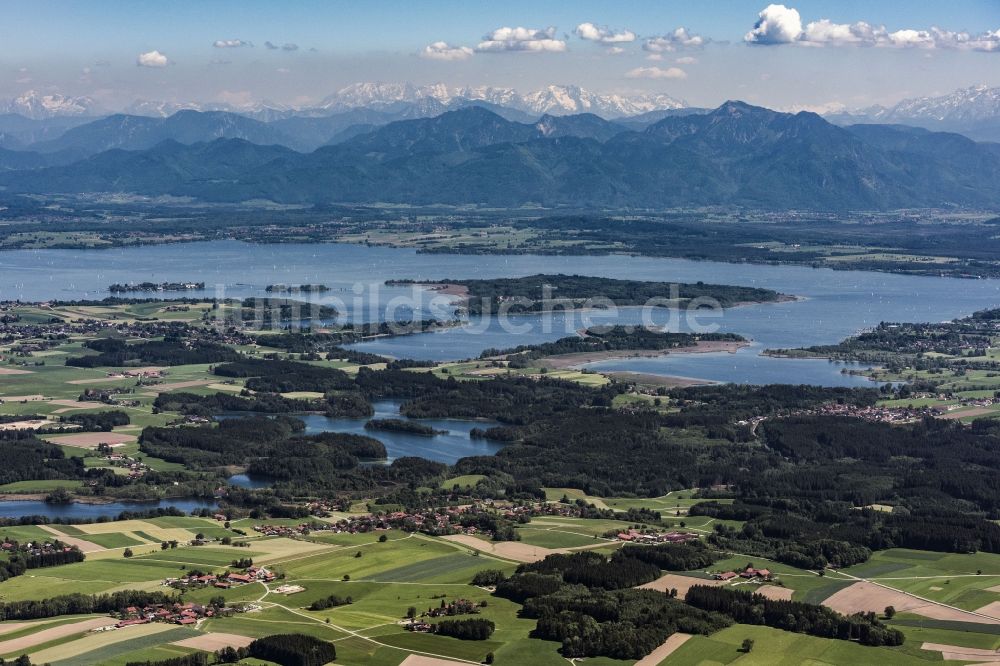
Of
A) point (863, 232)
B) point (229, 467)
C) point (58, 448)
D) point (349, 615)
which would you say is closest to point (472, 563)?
point (349, 615)

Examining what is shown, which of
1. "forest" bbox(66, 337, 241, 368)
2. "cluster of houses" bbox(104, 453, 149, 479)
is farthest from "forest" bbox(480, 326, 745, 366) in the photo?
"cluster of houses" bbox(104, 453, 149, 479)

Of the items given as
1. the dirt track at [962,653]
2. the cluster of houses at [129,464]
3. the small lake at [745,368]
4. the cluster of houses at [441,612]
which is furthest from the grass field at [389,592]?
the small lake at [745,368]

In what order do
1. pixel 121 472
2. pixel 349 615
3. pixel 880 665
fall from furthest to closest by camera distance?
pixel 121 472 < pixel 349 615 < pixel 880 665

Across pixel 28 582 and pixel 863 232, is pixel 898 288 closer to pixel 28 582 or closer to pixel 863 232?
pixel 863 232

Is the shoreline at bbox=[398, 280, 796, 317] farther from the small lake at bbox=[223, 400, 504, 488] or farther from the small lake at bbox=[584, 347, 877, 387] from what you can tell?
the small lake at bbox=[223, 400, 504, 488]

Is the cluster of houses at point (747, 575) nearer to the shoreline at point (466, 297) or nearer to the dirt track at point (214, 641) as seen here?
the dirt track at point (214, 641)

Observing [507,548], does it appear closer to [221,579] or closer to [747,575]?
[747,575]
